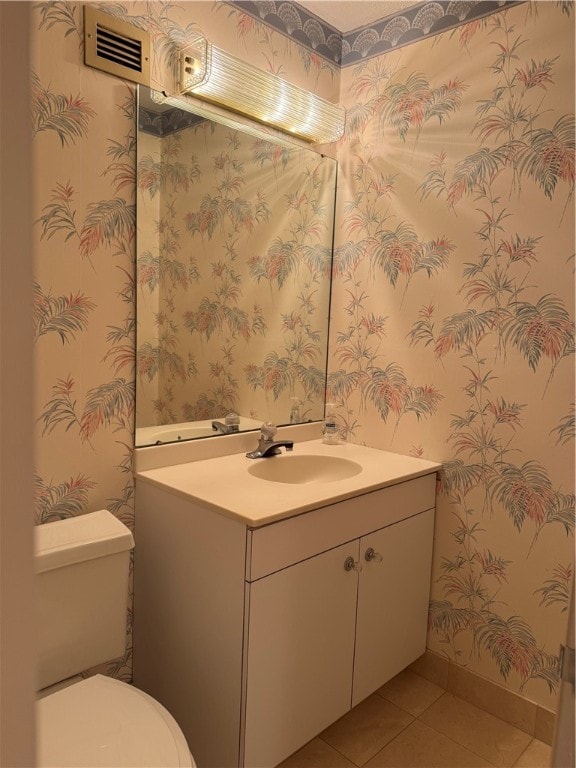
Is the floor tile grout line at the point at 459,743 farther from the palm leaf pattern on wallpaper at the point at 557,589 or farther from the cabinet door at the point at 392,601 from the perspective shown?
the palm leaf pattern on wallpaper at the point at 557,589

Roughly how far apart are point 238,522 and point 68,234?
0.89 meters

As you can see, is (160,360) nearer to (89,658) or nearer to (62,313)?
(62,313)

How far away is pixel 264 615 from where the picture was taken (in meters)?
1.39

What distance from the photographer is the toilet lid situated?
1.06 meters

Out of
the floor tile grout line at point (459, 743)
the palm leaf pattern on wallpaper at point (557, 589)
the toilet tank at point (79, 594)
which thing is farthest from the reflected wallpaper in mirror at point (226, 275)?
the floor tile grout line at point (459, 743)

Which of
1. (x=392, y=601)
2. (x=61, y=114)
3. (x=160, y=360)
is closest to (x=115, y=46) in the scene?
(x=61, y=114)

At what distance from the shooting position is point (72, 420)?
5.04 ft

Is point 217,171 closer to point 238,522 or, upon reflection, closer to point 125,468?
point 125,468

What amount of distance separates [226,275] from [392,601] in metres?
1.25

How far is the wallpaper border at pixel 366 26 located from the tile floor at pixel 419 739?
233 cm

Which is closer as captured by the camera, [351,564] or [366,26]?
[351,564]

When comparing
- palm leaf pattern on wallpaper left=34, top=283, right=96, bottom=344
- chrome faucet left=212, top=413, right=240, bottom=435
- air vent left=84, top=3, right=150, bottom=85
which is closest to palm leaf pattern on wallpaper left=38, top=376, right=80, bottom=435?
palm leaf pattern on wallpaper left=34, top=283, right=96, bottom=344

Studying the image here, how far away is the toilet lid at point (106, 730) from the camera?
1059 millimetres

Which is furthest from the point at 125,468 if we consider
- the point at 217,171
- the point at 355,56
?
the point at 355,56
